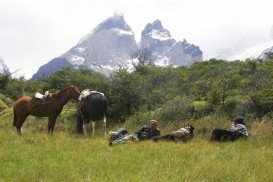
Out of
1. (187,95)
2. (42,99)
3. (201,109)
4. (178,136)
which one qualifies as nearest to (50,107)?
(42,99)

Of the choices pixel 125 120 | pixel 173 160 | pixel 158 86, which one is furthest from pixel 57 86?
pixel 173 160

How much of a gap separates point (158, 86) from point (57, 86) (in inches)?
1239

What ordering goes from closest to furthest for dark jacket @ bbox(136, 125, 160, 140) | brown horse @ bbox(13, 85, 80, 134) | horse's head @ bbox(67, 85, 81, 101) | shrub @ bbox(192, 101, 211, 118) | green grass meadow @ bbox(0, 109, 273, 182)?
green grass meadow @ bbox(0, 109, 273, 182), dark jacket @ bbox(136, 125, 160, 140), brown horse @ bbox(13, 85, 80, 134), horse's head @ bbox(67, 85, 81, 101), shrub @ bbox(192, 101, 211, 118)

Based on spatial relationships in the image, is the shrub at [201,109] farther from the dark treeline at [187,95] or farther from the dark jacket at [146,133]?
the dark jacket at [146,133]

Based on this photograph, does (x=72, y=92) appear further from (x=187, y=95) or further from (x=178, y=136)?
(x=187, y=95)

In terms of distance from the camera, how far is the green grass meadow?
28.8ft

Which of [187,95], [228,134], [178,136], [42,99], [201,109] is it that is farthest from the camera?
[187,95]

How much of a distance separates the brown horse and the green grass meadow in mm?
3974

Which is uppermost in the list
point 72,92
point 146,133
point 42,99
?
point 72,92

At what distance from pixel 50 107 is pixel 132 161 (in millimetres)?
8642

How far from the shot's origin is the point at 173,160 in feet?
34.9

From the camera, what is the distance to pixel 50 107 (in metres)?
18.6

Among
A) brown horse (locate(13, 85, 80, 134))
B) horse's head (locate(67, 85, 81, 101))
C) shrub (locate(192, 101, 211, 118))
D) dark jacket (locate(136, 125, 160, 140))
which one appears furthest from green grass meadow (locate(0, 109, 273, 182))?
shrub (locate(192, 101, 211, 118))

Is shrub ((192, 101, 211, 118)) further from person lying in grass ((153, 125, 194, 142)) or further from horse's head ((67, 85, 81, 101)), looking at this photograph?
horse's head ((67, 85, 81, 101))
